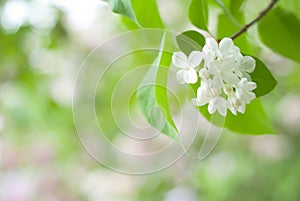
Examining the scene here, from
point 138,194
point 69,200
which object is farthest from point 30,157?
point 138,194

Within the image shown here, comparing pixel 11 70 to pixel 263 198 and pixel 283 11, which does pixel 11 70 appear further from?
pixel 263 198

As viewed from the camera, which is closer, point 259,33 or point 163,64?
point 163,64

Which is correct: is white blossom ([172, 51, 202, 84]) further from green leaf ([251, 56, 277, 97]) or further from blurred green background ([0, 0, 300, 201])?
blurred green background ([0, 0, 300, 201])

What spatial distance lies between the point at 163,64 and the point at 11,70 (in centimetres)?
73

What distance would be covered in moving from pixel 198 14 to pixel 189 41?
71 mm

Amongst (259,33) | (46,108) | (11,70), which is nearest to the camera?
(259,33)

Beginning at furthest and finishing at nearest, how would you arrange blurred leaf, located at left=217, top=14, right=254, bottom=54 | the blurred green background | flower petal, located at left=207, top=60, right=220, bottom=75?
the blurred green background < blurred leaf, located at left=217, top=14, right=254, bottom=54 < flower petal, located at left=207, top=60, right=220, bottom=75

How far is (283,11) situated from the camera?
1.59ft

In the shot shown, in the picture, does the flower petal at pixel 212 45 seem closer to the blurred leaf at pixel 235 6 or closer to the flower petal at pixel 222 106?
the flower petal at pixel 222 106

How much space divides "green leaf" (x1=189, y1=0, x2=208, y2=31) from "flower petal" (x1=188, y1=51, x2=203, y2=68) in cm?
7

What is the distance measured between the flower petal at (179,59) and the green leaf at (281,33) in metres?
0.15

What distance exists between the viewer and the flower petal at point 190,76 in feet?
1.09

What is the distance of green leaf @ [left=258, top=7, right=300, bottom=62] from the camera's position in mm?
471

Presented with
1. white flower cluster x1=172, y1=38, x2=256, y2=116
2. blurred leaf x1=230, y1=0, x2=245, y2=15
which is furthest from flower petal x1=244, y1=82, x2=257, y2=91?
blurred leaf x1=230, y1=0, x2=245, y2=15
